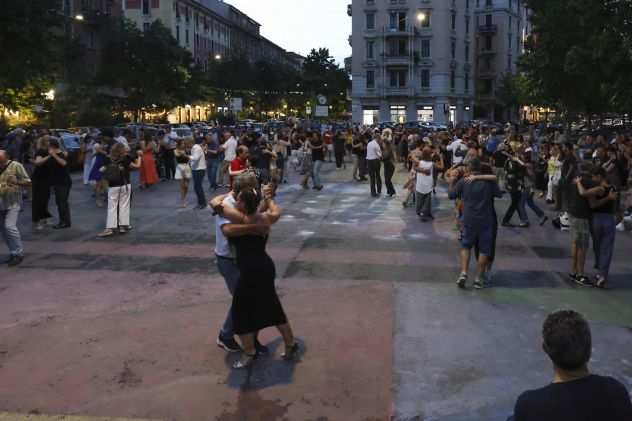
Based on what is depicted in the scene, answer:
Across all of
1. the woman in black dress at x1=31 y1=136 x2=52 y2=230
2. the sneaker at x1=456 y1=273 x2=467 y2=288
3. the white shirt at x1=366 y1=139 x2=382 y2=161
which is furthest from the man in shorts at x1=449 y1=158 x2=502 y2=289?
the white shirt at x1=366 y1=139 x2=382 y2=161

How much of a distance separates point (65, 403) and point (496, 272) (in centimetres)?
609

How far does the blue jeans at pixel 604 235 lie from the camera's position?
343 inches

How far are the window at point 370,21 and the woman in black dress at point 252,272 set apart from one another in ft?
244

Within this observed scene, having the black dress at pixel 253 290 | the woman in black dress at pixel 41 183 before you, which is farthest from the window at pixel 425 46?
the black dress at pixel 253 290

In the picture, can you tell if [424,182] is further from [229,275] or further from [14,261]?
[229,275]

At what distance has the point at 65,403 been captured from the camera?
541 cm

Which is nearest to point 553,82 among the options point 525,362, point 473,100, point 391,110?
point 525,362

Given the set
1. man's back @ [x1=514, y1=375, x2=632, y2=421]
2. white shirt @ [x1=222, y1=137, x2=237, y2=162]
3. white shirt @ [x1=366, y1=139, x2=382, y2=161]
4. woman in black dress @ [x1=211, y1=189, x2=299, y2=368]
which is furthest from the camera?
white shirt @ [x1=222, y1=137, x2=237, y2=162]

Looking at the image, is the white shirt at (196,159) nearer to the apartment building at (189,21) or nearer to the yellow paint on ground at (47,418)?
the yellow paint on ground at (47,418)

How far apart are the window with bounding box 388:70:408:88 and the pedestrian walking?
70.5 meters

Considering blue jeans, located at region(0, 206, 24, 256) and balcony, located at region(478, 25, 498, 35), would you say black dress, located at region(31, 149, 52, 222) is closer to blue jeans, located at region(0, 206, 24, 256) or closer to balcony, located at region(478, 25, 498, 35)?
blue jeans, located at region(0, 206, 24, 256)

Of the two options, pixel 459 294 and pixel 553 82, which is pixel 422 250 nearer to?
pixel 459 294

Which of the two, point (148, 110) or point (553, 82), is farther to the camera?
point (148, 110)

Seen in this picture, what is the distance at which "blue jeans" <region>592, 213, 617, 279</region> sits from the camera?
8.72 meters
